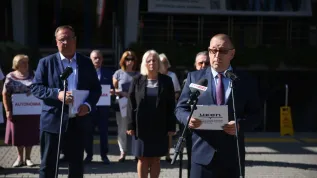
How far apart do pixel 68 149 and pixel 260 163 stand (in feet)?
16.9

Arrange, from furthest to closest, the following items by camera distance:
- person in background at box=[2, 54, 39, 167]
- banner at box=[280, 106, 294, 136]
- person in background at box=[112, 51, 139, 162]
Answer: banner at box=[280, 106, 294, 136] → person in background at box=[112, 51, 139, 162] → person in background at box=[2, 54, 39, 167]

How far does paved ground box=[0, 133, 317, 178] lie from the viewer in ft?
31.0

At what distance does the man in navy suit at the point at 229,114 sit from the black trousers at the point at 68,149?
1605 millimetres

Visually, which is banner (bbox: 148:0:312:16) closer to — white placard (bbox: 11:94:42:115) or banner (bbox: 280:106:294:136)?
banner (bbox: 280:106:294:136)

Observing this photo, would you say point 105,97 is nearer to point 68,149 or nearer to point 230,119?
point 68,149

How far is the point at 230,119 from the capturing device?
16.5ft

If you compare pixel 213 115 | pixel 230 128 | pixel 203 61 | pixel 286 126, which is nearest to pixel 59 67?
pixel 213 115

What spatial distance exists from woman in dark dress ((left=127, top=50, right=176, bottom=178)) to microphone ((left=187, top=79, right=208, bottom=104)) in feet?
8.47

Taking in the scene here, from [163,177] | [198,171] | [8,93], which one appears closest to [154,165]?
[163,177]

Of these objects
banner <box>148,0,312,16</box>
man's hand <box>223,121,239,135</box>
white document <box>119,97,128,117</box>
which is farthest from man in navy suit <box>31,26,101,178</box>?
banner <box>148,0,312,16</box>

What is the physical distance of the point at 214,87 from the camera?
5070 millimetres

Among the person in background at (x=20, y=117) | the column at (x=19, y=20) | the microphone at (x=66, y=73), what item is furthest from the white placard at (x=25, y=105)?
the column at (x=19, y=20)

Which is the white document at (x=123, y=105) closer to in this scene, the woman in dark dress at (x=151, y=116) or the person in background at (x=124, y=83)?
the person in background at (x=124, y=83)

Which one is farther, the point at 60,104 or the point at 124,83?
the point at 124,83
